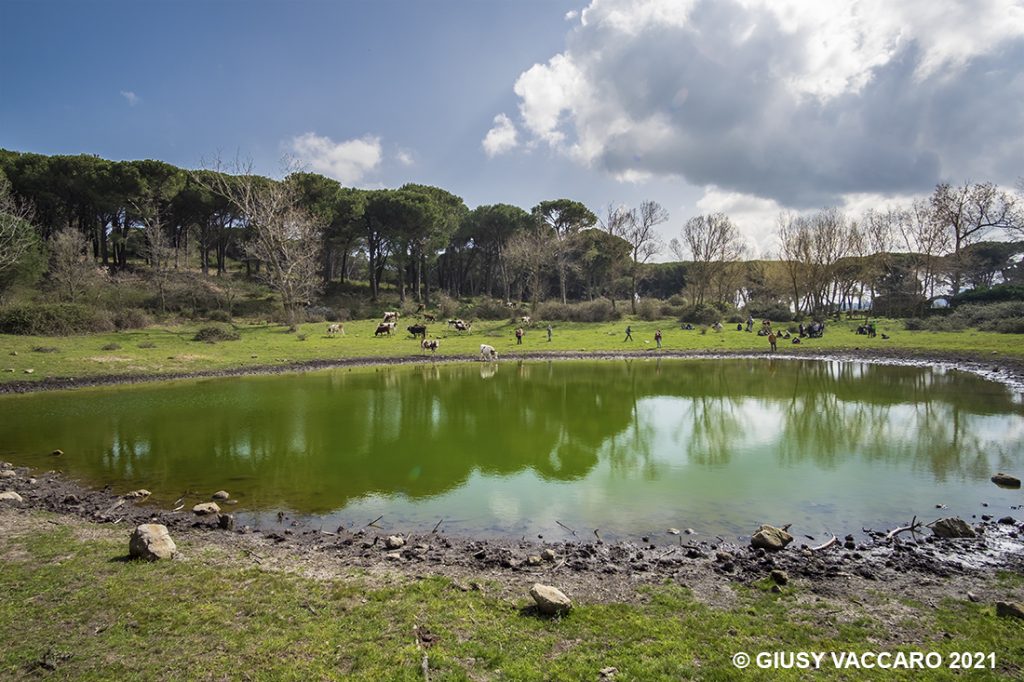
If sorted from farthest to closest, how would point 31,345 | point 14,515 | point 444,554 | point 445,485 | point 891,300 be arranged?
point 891,300 → point 31,345 → point 445,485 → point 14,515 → point 444,554

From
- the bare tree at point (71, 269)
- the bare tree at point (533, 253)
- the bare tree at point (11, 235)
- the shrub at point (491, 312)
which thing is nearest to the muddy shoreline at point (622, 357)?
the bare tree at point (11, 235)

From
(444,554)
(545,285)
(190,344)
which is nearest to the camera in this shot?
(444,554)

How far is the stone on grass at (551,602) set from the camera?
19.5ft

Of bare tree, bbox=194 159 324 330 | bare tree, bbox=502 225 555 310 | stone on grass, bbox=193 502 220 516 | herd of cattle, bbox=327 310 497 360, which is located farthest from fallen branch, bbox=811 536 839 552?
bare tree, bbox=502 225 555 310

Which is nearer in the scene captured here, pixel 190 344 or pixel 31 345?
pixel 31 345

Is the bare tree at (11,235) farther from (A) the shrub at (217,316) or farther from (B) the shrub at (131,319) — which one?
(A) the shrub at (217,316)

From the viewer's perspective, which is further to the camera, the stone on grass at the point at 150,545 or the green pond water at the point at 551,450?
the green pond water at the point at 551,450

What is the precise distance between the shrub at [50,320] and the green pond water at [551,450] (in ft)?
50.2

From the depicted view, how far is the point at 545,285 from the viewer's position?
7375 centimetres

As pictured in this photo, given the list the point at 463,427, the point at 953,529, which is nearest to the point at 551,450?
the point at 463,427

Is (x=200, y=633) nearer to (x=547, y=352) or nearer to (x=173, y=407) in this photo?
(x=173, y=407)

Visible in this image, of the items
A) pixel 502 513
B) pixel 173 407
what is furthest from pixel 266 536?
pixel 173 407

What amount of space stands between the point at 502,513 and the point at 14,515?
8.48 m

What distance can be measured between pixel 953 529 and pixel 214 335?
1625 inches
